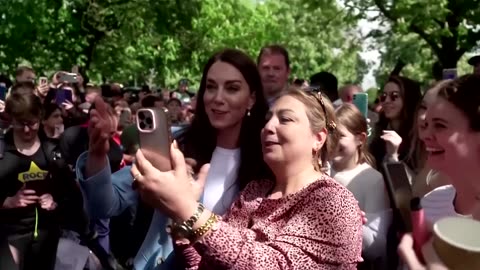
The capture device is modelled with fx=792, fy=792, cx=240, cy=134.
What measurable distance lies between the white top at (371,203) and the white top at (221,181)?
110cm

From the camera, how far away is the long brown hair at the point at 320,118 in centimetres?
285

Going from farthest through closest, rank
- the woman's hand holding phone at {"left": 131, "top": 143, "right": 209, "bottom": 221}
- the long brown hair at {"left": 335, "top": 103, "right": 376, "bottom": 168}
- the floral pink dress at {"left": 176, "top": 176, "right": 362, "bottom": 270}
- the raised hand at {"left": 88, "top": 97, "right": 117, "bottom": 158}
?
1. the long brown hair at {"left": 335, "top": 103, "right": 376, "bottom": 168}
2. the raised hand at {"left": 88, "top": 97, "right": 117, "bottom": 158}
3. the floral pink dress at {"left": 176, "top": 176, "right": 362, "bottom": 270}
4. the woman's hand holding phone at {"left": 131, "top": 143, "right": 209, "bottom": 221}

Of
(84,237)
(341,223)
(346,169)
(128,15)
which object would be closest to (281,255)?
(341,223)

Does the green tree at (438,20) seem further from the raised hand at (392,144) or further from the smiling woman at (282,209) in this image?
the smiling woman at (282,209)

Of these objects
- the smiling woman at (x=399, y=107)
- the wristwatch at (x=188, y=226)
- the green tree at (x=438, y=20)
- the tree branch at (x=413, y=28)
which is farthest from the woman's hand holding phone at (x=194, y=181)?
the tree branch at (x=413, y=28)

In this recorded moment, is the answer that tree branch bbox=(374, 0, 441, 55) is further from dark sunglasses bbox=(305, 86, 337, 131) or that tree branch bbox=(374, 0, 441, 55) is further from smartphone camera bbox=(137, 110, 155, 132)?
smartphone camera bbox=(137, 110, 155, 132)

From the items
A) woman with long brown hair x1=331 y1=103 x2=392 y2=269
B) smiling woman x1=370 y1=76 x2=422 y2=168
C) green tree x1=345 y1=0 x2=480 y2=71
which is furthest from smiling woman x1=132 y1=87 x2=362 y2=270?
green tree x1=345 y1=0 x2=480 y2=71

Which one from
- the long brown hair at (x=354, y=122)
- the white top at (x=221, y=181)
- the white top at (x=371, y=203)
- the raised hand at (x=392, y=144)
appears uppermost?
the white top at (x=221, y=181)

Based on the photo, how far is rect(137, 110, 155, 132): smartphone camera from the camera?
237 centimetres

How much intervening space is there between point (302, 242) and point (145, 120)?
0.63 metres

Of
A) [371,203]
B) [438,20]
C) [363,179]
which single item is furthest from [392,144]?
[438,20]

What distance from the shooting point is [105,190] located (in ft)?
9.76

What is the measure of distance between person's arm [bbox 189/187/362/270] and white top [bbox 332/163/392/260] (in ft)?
4.84

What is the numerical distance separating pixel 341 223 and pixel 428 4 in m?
15.9
